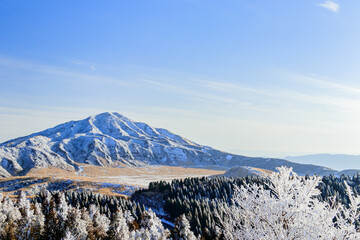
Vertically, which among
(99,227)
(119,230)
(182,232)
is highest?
(119,230)

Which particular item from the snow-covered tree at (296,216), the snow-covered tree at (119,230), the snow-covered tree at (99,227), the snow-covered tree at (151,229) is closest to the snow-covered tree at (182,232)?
the snow-covered tree at (151,229)

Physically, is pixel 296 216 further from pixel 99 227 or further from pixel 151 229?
pixel 99 227

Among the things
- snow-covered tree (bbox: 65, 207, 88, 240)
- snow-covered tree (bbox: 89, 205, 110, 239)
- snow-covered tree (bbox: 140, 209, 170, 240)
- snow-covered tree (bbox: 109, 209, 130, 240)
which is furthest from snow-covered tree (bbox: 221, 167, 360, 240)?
snow-covered tree (bbox: 89, 205, 110, 239)

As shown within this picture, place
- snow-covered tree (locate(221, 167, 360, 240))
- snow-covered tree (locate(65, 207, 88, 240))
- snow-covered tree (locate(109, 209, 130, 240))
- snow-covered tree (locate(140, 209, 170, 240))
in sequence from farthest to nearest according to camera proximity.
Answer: snow-covered tree (locate(65, 207, 88, 240)) < snow-covered tree (locate(140, 209, 170, 240)) < snow-covered tree (locate(109, 209, 130, 240)) < snow-covered tree (locate(221, 167, 360, 240))

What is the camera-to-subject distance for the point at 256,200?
12.8 meters

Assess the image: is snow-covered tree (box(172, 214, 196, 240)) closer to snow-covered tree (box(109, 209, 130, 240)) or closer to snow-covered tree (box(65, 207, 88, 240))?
snow-covered tree (box(109, 209, 130, 240))

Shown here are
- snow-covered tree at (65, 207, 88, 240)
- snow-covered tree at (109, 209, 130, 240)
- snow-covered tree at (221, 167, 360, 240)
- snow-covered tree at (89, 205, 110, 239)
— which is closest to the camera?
snow-covered tree at (221, 167, 360, 240)

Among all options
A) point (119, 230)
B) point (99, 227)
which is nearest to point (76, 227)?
point (99, 227)

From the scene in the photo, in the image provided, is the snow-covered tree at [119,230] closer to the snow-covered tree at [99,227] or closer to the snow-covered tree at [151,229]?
the snow-covered tree at [99,227]

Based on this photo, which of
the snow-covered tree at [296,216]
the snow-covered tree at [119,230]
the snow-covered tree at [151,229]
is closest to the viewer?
the snow-covered tree at [296,216]

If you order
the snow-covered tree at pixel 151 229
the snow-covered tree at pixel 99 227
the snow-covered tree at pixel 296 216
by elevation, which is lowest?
the snow-covered tree at pixel 99 227

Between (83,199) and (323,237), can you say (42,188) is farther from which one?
(323,237)

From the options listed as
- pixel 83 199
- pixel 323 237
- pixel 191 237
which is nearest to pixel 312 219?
pixel 323 237

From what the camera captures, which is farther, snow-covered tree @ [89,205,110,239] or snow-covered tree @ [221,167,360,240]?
snow-covered tree @ [89,205,110,239]
